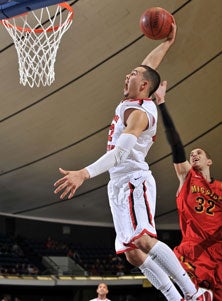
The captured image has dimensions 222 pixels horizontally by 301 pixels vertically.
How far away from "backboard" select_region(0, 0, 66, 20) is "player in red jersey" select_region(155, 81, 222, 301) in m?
1.99

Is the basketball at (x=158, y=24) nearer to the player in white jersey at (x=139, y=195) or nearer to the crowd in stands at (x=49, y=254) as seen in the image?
the player in white jersey at (x=139, y=195)

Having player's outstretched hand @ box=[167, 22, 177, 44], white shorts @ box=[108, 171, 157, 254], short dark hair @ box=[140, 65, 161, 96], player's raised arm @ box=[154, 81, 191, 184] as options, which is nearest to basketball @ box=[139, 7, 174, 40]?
player's outstretched hand @ box=[167, 22, 177, 44]

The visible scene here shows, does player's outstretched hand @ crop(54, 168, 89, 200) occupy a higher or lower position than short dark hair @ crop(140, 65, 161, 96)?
lower

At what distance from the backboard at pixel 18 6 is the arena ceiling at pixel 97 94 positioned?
565cm

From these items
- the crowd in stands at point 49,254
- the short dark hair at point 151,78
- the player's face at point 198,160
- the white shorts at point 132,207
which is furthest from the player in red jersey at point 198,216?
the crowd in stands at point 49,254

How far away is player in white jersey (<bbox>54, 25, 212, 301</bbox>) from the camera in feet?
12.3

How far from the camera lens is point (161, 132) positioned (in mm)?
15422

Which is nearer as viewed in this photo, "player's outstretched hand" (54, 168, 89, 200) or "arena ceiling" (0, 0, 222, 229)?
"player's outstretched hand" (54, 168, 89, 200)

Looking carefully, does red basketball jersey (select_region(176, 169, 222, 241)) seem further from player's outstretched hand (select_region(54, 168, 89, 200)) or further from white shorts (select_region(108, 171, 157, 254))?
player's outstretched hand (select_region(54, 168, 89, 200))

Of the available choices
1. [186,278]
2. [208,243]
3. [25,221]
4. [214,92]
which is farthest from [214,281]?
[25,221]

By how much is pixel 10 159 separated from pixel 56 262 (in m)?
6.70

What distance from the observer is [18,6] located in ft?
19.1

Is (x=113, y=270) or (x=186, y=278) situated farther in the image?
(x=113, y=270)

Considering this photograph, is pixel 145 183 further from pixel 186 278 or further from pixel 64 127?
pixel 64 127
